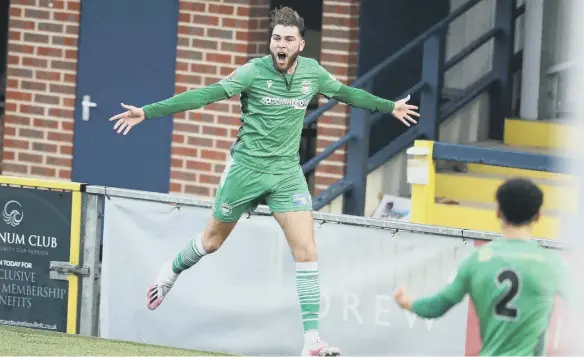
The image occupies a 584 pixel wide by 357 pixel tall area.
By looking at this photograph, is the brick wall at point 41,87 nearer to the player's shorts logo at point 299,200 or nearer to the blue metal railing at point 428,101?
the blue metal railing at point 428,101

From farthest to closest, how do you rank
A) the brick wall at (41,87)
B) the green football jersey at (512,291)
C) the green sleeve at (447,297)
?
the brick wall at (41,87) → the green sleeve at (447,297) → the green football jersey at (512,291)

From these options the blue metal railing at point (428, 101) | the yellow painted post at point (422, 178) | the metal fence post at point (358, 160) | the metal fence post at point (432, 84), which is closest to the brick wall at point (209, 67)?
the blue metal railing at point (428, 101)

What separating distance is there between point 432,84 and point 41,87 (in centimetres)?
353

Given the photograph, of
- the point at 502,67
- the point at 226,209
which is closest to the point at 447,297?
the point at 226,209

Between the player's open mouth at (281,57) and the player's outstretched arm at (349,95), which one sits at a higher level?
the player's open mouth at (281,57)

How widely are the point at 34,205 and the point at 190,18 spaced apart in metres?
3.31

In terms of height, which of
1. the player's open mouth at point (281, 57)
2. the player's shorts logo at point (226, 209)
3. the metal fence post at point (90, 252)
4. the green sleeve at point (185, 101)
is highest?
the player's open mouth at point (281, 57)

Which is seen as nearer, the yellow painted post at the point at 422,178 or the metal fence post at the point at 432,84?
the yellow painted post at the point at 422,178

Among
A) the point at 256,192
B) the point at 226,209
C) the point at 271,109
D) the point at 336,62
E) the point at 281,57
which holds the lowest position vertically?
the point at 226,209

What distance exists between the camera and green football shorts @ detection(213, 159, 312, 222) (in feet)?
33.8

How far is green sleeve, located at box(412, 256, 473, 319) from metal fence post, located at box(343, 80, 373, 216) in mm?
5985

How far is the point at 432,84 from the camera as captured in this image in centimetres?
1345

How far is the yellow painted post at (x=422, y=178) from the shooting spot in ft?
41.1

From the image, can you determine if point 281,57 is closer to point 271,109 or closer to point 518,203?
point 271,109
